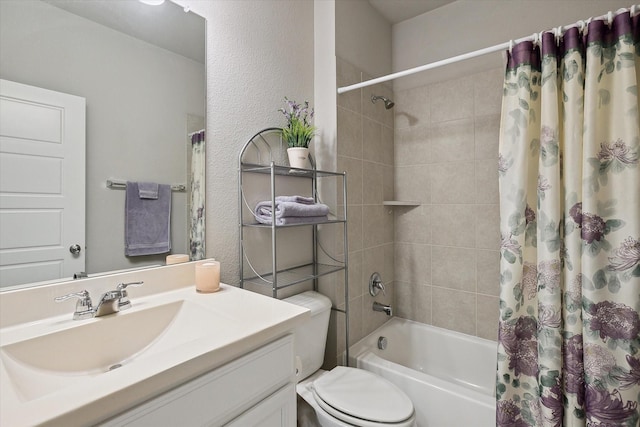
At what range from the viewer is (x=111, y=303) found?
87 centimetres

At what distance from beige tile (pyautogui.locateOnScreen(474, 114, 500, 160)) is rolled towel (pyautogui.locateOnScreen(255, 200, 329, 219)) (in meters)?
1.16

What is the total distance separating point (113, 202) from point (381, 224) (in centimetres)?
158

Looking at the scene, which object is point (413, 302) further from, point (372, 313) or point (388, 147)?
point (388, 147)

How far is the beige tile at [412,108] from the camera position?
7.00ft

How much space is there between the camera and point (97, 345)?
0.80 m

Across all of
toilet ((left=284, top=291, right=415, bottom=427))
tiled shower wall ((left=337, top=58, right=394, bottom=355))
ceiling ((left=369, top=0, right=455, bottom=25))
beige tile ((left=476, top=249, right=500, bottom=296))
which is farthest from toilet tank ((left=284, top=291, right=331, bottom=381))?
ceiling ((left=369, top=0, right=455, bottom=25))

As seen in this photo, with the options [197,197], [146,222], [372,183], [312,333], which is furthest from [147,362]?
[372,183]

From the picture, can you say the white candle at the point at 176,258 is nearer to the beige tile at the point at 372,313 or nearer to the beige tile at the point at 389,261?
the beige tile at the point at 372,313

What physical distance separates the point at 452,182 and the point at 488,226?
0.36m

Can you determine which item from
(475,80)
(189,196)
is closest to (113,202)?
(189,196)

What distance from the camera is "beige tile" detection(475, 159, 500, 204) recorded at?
1.87m

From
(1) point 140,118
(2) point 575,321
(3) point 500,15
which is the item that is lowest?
(2) point 575,321

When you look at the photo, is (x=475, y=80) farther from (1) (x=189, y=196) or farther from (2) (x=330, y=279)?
(1) (x=189, y=196)

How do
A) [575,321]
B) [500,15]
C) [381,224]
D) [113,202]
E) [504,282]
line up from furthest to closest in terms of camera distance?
[381,224], [500,15], [504,282], [575,321], [113,202]
